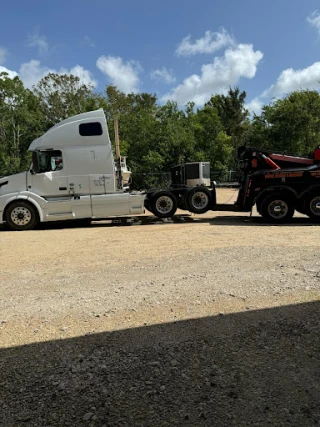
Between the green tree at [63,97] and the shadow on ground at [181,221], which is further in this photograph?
the green tree at [63,97]

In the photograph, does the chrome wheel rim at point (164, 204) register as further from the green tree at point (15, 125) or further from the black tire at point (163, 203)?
the green tree at point (15, 125)

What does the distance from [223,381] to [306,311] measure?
1.85 meters

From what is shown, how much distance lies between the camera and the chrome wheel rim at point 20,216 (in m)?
11.8

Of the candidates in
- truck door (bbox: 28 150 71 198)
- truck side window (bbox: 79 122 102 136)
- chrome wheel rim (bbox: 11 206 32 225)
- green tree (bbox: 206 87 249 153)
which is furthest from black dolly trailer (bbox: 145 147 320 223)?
green tree (bbox: 206 87 249 153)

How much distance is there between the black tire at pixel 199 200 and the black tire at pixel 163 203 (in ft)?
1.71

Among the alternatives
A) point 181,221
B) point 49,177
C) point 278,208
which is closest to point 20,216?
point 49,177

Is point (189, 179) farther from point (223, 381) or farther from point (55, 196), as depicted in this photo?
point (223, 381)

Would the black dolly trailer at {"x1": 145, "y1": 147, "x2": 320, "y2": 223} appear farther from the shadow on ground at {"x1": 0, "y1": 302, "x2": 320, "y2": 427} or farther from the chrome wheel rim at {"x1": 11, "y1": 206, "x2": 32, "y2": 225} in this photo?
the shadow on ground at {"x1": 0, "y1": 302, "x2": 320, "y2": 427}

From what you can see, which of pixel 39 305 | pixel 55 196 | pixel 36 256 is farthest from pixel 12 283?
pixel 55 196

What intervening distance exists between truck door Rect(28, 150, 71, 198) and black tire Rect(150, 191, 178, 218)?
3168 millimetres

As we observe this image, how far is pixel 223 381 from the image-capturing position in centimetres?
288

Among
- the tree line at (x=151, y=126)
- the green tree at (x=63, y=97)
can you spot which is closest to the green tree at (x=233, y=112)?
the tree line at (x=151, y=126)

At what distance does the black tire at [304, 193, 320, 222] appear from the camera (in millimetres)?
11727

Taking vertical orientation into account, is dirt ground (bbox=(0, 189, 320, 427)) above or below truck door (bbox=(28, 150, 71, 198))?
below
